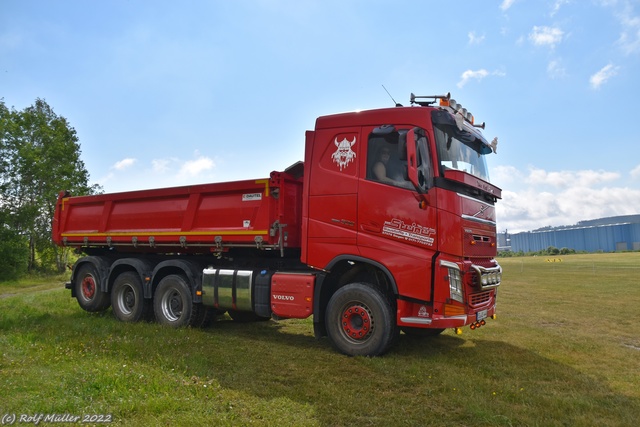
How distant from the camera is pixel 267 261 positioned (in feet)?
27.2

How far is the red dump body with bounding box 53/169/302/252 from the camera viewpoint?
299 inches

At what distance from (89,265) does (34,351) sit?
4.48 metres

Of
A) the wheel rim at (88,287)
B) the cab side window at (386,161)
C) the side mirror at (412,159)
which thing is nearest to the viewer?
the side mirror at (412,159)

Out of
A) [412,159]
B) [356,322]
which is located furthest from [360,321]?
[412,159]

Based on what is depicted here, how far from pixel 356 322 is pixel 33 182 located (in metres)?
29.6

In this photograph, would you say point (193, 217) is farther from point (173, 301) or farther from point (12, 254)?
point (12, 254)

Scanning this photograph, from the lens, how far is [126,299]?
9.98 metres

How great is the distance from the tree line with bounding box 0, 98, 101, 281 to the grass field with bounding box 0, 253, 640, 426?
21.8m

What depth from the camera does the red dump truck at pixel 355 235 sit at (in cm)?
614

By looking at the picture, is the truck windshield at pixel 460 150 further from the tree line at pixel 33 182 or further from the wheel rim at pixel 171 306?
the tree line at pixel 33 182

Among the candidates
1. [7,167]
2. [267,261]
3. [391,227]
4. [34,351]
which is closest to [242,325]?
[267,261]

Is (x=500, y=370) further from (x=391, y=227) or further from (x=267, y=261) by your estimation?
(x=267, y=261)

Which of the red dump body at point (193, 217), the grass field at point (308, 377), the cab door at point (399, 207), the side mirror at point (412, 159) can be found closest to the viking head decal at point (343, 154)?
the cab door at point (399, 207)

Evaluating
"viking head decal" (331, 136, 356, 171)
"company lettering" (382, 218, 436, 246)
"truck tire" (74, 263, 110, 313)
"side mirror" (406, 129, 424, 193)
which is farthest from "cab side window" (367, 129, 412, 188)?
"truck tire" (74, 263, 110, 313)
